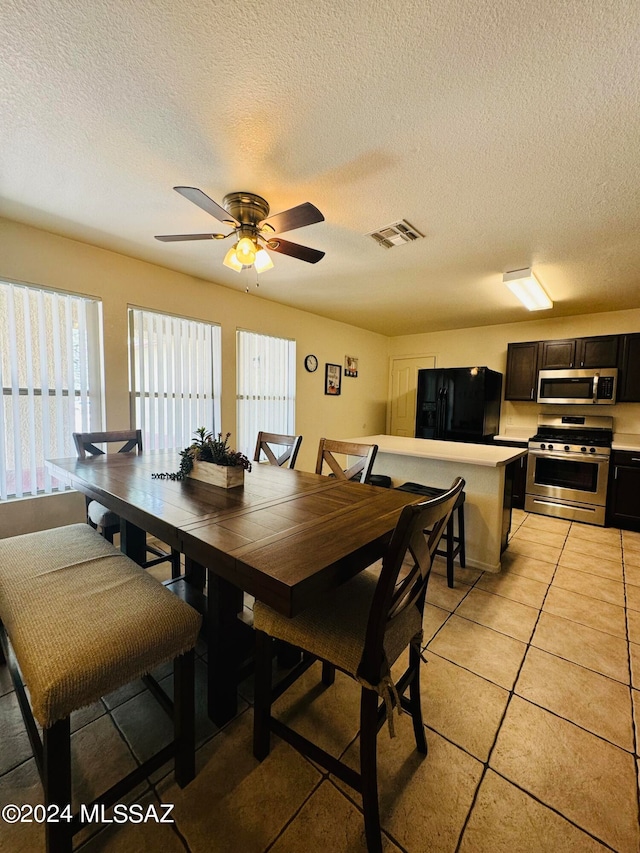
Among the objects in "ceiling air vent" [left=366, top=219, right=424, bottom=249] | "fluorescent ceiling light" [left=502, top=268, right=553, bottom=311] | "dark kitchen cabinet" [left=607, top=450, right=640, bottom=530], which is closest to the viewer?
"ceiling air vent" [left=366, top=219, right=424, bottom=249]

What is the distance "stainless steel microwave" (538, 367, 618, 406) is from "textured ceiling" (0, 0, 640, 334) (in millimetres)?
1909

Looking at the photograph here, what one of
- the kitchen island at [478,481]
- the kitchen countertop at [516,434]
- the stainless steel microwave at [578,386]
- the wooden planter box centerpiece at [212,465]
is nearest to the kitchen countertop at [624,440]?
the stainless steel microwave at [578,386]

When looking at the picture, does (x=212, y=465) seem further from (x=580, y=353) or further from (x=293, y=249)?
(x=580, y=353)

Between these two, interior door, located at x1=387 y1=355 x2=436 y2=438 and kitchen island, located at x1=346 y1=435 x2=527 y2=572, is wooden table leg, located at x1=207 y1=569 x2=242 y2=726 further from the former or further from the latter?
interior door, located at x1=387 y1=355 x2=436 y2=438

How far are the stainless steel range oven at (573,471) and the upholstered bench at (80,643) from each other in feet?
13.8

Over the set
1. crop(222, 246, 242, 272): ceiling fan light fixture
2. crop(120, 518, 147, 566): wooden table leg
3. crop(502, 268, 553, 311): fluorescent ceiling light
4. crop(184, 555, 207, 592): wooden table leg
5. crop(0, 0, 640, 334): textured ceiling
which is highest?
crop(0, 0, 640, 334): textured ceiling

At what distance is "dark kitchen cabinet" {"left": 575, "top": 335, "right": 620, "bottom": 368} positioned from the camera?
3.95m

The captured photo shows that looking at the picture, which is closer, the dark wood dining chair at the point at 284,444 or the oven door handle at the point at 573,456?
the dark wood dining chair at the point at 284,444

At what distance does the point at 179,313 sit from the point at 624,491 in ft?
16.0

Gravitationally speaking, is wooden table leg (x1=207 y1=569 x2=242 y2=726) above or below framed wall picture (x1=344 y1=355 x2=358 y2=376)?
below

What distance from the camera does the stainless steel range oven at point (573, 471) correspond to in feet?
12.2

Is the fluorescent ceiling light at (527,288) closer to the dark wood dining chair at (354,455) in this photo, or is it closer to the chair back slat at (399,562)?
the dark wood dining chair at (354,455)

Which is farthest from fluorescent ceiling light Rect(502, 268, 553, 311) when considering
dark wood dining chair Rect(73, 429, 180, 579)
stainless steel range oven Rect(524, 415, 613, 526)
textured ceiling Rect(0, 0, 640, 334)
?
dark wood dining chair Rect(73, 429, 180, 579)

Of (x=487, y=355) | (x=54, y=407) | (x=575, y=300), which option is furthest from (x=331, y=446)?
(x=487, y=355)
